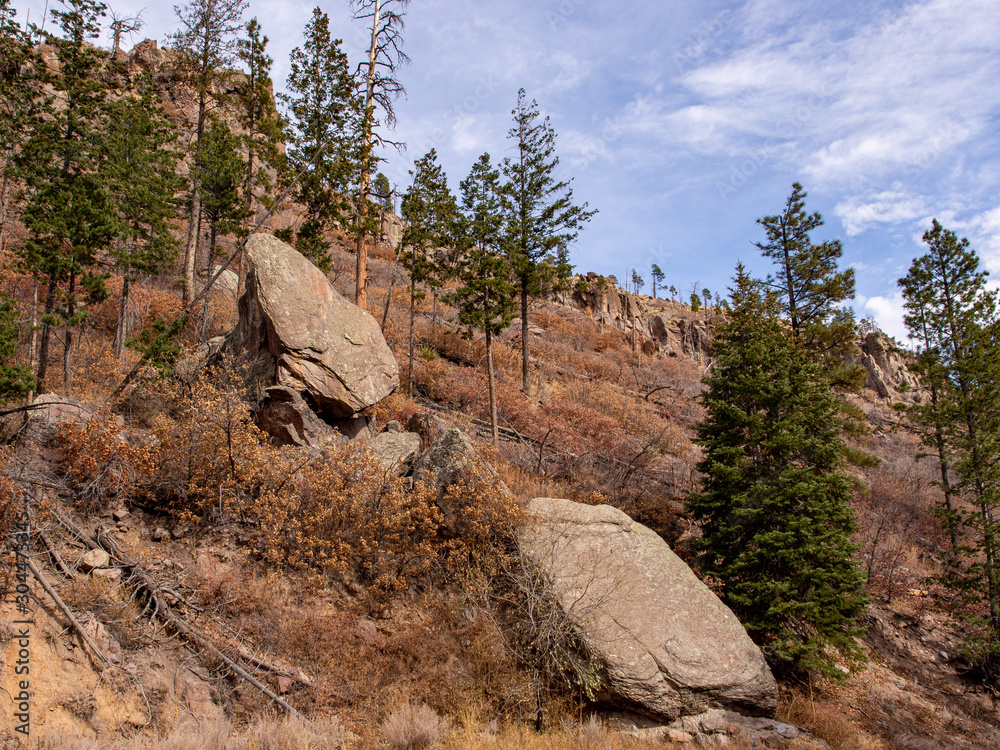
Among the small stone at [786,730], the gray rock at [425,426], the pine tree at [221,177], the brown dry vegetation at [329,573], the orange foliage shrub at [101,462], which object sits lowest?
the small stone at [786,730]

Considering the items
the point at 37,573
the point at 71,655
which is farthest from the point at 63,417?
the point at 71,655

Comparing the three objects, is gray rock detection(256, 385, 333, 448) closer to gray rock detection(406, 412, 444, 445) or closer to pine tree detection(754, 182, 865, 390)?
gray rock detection(406, 412, 444, 445)

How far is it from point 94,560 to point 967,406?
67.3 feet

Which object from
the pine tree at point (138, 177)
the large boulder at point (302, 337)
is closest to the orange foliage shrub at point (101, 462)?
the large boulder at point (302, 337)

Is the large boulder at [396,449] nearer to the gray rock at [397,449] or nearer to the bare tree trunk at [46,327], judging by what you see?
the gray rock at [397,449]

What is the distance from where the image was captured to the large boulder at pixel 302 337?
11.3 meters

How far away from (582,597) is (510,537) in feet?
5.39

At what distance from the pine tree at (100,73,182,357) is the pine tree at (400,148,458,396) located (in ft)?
24.0

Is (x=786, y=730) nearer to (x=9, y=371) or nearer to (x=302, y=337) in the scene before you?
(x=302, y=337)

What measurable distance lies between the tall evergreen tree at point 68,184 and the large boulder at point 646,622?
10949 mm

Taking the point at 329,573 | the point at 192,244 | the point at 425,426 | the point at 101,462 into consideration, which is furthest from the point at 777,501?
the point at 192,244

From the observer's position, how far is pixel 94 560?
731 centimetres

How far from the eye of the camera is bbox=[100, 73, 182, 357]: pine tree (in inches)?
460

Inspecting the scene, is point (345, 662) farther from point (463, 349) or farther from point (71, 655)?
point (463, 349)
